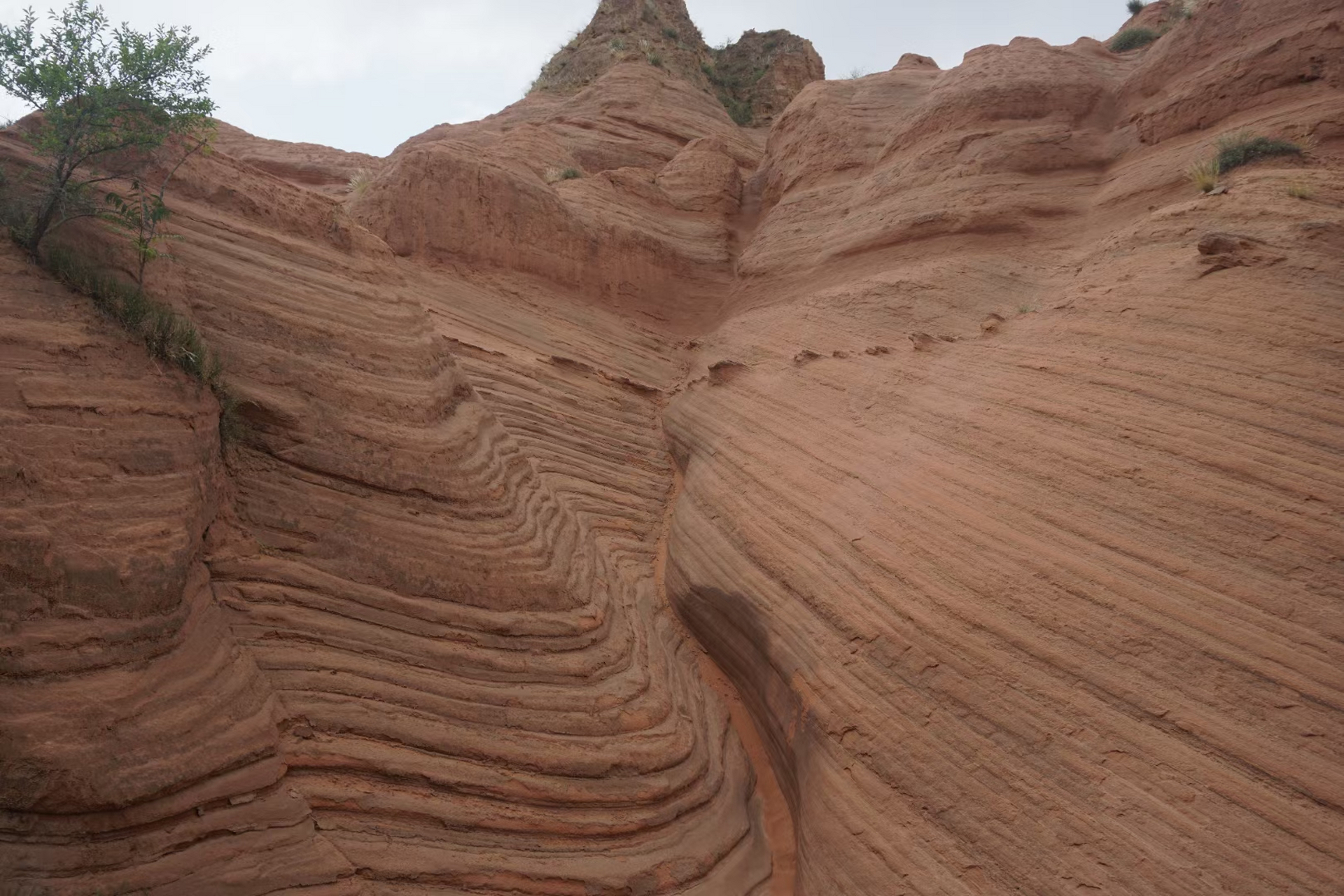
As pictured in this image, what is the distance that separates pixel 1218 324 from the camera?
18.8 ft

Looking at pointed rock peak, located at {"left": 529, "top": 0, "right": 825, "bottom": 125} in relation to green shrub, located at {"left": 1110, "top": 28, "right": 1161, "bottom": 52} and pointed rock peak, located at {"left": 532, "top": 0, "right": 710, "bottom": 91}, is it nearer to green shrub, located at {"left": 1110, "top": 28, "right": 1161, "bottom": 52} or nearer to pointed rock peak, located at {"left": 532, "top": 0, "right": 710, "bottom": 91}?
pointed rock peak, located at {"left": 532, "top": 0, "right": 710, "bottom": 91}

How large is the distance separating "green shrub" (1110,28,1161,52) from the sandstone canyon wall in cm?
383

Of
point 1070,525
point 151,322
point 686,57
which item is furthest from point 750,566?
point 686,57

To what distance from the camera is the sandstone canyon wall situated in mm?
4090

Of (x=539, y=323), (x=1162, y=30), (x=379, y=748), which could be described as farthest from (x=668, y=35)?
(x=379, y=748)

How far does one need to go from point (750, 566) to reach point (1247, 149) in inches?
240

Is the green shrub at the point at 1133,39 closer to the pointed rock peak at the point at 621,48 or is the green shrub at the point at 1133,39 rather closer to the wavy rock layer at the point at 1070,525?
the wavy rock layer at the point at 1070,525

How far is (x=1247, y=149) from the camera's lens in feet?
24.0

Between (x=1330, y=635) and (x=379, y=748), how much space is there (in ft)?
18.2

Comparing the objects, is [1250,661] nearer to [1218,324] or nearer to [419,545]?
[1218,324]

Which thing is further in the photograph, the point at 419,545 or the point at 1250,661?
the point at 419,545

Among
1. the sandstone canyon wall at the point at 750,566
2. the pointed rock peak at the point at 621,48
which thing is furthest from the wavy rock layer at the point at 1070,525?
the pointed rock peak at the point at 621,48

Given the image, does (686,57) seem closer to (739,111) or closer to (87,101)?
(739,111)

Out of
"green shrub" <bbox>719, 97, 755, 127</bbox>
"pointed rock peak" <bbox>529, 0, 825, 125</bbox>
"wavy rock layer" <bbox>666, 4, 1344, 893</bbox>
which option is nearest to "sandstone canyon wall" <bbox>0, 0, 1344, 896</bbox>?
"wavy rock layer" <bbox>666, 4, 1344, 893</bbox>
